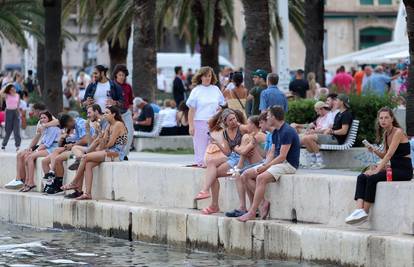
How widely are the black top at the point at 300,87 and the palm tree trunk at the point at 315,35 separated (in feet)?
4.15

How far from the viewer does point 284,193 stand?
14734mm

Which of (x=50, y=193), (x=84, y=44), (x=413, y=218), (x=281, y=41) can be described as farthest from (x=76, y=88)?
(x=84, y=44)

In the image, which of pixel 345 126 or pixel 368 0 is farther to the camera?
pixel 368 0

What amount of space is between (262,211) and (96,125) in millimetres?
4522

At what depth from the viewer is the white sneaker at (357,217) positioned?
43.6 ft

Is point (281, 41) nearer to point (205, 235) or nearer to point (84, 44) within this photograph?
point (205, 235)

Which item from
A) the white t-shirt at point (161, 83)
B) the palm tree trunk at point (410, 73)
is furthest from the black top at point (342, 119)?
the white t-shirt at point (161, 83)

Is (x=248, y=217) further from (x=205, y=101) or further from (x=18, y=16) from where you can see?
(x=18, y=16)

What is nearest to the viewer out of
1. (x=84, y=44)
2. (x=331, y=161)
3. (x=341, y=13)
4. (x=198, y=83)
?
(x=198, y=83)

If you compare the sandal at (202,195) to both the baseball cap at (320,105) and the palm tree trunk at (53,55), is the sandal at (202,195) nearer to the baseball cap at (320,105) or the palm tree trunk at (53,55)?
the baseball cap at (320,105)

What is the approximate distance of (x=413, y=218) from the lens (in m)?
12.9

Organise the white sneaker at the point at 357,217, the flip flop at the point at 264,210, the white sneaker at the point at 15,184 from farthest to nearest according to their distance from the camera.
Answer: the white sneaker at the point at 15,184 → the flip flop at the point at 264,210 → the white sneaker at the point at 357,217

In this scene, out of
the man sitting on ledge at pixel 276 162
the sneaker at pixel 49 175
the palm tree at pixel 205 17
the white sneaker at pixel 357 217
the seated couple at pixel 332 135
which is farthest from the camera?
the palm tree at pixel 205 17

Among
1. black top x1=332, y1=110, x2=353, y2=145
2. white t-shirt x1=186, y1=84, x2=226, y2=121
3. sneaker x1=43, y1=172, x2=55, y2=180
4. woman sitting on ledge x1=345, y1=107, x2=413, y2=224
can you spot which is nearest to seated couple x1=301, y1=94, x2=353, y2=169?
black top x1=332, y1=110, x2=353, y2=145
